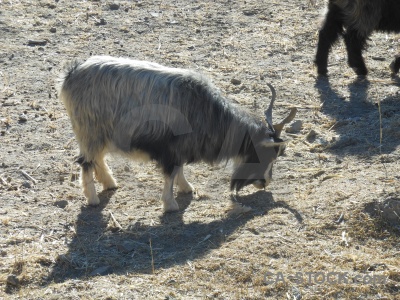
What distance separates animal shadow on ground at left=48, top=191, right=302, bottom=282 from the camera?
20.2ft

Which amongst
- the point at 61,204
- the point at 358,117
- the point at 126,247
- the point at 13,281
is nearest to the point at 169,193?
the point at 126,247

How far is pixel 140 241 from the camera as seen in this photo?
21.7 ft

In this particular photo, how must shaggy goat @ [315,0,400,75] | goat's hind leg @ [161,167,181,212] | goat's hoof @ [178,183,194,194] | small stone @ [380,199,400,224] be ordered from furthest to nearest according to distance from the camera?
shaggy goat @ [315,0,400,75] < goat's hoof @ [178,183,194,194] < goat's hind leg @ [161,167,181,212] < small stone @ [380,199,400,224]

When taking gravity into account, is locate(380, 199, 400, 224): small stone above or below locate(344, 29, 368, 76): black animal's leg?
below

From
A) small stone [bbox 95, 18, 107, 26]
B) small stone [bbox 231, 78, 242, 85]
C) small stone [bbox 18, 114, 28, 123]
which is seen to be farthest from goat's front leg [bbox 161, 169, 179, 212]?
small stone [bbox 95, 18, 107, 26]

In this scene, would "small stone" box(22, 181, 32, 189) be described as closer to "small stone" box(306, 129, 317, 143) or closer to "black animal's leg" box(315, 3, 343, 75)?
"small stone" box(306, 129, 317, 143)

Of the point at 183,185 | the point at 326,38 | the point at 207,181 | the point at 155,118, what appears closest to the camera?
the point at 155,118

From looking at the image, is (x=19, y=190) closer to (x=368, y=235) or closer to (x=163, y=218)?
(x=163, y=218)

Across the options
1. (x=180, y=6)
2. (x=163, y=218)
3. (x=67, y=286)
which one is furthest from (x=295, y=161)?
(x=180, y=6)

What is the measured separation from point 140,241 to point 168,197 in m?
0.61

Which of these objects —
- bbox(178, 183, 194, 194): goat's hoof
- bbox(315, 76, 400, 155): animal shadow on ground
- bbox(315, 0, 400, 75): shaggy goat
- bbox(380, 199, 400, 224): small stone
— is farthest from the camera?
bbox(315, 0, 400, 75): shaggy goat

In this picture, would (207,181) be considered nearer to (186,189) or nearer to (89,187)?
(186,189)

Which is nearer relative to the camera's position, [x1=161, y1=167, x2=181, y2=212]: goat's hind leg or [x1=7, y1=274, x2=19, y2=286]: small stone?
[x1=7, y1=274, x2=19, y2=286]: small stone

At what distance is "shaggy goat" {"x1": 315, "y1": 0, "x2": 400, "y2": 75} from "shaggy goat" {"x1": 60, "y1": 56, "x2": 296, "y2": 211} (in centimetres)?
264
